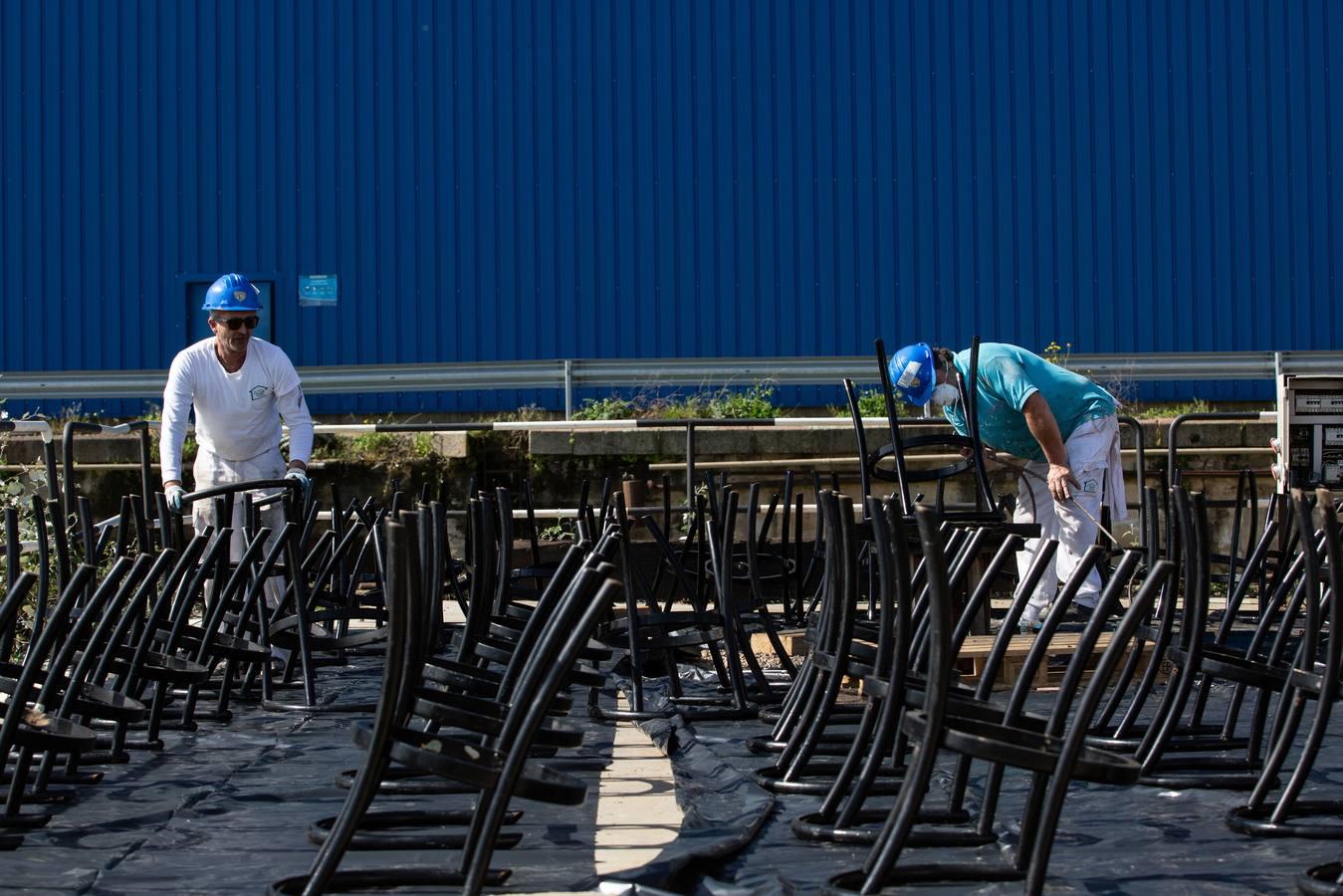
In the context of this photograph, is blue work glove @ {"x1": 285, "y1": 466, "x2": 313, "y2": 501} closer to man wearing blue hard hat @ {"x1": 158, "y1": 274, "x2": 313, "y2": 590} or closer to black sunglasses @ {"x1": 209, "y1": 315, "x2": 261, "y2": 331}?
man wearing blue hard hat @ {"x1": 158, "y1": 274, "x2": 313, "y2": 590}

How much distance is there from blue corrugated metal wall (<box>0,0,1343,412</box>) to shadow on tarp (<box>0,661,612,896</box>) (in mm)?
11331

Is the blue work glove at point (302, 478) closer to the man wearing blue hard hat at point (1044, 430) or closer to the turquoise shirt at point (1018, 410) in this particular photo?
the man wearing blue hard hat at point (1044, 430)

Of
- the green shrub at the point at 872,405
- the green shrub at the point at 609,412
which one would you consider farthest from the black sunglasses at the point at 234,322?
the green shrub at the point at 872,405

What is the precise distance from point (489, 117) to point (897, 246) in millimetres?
4070

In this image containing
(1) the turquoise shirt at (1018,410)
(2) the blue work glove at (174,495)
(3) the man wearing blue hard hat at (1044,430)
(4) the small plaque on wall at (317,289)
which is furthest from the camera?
(4) the small plaque on wall at (317,289)

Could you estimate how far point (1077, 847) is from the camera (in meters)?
3.39

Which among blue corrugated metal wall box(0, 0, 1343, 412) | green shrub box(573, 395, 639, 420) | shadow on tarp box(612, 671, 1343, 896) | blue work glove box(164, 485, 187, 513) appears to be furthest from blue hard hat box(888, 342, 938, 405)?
blue corrugated metal wall box(0, 0, 1343, 412)

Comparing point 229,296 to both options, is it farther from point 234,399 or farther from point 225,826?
point 225,826

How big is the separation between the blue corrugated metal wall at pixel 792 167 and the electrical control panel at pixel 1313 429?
7629 mm

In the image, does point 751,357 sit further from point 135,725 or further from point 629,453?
point 135,725

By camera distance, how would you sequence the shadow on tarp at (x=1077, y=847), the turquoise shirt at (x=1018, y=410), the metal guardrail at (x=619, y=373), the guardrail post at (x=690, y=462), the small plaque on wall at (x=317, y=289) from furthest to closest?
the small plaque on wall at (x=317, y=289)
the metal guardrail at (x=619, y=373)
the guardrail post at (x=690, y=462)
the turquoise shirt at (x=1018, y=410)
the shadow on tarp at (x=1077, y=847)

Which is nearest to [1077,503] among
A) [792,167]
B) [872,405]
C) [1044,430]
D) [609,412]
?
[1044,430]

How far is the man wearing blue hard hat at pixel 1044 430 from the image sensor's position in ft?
24.7

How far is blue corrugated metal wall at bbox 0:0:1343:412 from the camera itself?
16156mm
